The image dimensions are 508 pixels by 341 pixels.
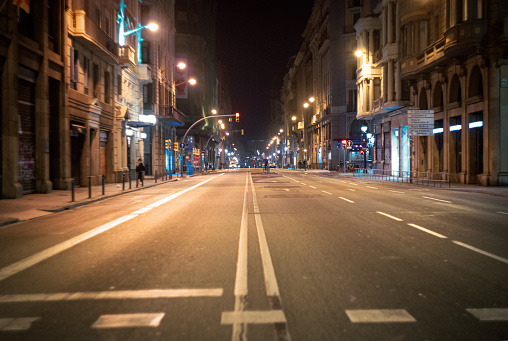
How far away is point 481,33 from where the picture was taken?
85.3ft

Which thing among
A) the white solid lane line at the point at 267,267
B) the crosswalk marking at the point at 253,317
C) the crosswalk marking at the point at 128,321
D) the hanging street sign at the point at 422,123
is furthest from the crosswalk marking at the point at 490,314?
the hanging street sign at the point at 422,123

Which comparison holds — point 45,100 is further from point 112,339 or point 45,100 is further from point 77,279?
point 112,339

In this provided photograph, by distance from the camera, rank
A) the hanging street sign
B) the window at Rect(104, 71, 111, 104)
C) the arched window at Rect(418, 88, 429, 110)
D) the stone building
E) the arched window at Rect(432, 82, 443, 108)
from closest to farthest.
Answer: the stone building
the hanging street sign
the window at Rect(104, 71, 111, 104)
the arched window at Rect(432, 82, 443, 108)
the arched window at Rect(418, 88, 429, 110)

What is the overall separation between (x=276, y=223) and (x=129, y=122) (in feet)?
88.4

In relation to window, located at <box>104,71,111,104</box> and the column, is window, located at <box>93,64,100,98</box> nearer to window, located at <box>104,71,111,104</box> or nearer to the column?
window, located at <box>104,71,111,104</box>

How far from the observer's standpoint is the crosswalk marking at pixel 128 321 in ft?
13.8

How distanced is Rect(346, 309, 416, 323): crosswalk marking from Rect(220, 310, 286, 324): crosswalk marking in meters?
0.72

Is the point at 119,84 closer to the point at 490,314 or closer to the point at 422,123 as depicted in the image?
the point at 422,123

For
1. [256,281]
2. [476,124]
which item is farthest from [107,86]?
[256,281]

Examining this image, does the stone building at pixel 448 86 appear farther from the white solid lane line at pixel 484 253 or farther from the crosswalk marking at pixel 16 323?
the crosswalk marking at pixel 16 323

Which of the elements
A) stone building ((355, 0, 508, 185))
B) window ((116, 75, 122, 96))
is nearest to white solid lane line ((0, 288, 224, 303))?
stone building ((355, 0, 508, 185))

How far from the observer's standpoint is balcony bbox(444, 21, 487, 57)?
2602cm

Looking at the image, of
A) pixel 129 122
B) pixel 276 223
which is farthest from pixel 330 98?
pixel 276 223

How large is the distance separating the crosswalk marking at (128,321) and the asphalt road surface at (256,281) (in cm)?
1
